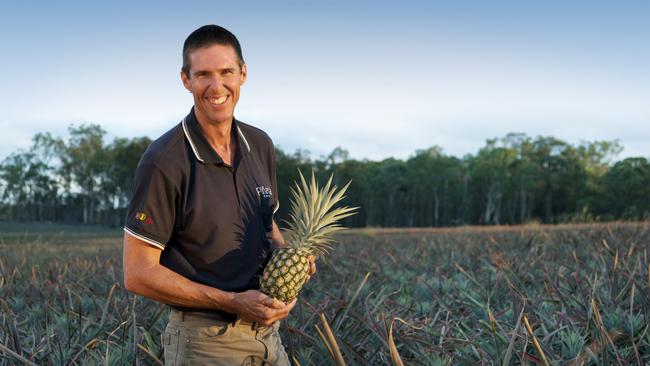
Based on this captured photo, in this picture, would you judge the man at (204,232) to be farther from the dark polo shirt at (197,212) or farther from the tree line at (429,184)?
the tree line at (429,184)

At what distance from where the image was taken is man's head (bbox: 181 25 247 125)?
3.36 metres

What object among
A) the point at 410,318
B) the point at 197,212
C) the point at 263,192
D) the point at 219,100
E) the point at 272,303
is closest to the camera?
the point at 272,303

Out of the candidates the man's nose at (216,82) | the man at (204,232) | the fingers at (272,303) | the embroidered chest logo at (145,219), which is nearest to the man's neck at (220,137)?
the man at (204,232)

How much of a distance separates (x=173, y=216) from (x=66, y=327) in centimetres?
259

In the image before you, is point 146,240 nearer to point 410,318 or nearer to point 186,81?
point 186,81

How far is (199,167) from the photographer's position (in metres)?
3.36

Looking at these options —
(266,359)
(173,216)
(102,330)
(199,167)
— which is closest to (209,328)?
(266,359)

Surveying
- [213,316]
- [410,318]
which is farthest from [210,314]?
[410,318]

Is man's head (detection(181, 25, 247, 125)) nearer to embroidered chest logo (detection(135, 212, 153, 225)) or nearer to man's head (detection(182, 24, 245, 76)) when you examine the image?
man's head (detection(182, 24, 245, 76))

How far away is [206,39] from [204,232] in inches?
47.2

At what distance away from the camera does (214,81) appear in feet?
11.0

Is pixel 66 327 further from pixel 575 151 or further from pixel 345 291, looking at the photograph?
pixel 575 151

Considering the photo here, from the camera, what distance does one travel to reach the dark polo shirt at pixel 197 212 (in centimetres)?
319

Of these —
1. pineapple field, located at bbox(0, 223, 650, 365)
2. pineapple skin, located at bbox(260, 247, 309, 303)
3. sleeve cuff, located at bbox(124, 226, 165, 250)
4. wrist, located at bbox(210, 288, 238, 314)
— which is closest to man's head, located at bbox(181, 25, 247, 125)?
sleeve cuff, located at bbox(124, 226, 165, 250)
